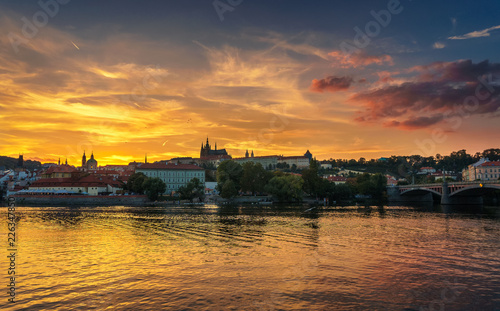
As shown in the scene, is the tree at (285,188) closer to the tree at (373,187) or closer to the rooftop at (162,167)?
the tree at (373,187)

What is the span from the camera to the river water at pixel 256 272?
1675 centimetres

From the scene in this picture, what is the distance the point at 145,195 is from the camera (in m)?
117

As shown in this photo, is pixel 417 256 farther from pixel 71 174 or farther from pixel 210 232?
pixel 71 174

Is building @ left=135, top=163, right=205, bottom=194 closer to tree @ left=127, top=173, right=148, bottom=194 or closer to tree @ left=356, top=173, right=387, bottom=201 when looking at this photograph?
tree @ left=127, top=173, right=148, bottom=194

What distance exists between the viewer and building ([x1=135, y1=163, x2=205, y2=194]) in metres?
165

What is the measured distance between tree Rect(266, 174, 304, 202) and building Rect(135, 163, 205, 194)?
175 ft

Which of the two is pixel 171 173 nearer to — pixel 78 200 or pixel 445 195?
pixel 78 200

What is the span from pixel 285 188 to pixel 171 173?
68.8 meters

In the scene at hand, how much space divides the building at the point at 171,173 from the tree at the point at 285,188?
53422 mm

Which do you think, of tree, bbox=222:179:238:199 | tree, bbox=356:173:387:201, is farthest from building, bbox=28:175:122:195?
tree, bbox=356:173:387:201

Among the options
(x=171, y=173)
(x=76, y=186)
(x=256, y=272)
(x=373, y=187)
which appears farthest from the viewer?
(x=171, y=173)

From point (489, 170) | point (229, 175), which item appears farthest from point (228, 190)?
point (489, 170)

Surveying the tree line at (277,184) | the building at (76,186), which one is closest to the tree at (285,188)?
the tree line at (277,184)

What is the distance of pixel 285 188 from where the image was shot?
11694cm
